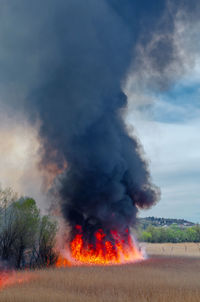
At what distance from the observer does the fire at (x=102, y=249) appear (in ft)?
175

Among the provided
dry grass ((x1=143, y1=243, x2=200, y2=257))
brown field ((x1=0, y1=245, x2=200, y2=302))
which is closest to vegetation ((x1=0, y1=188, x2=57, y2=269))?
brown field ((x1=0, y1=245, x2=200, y2=302))

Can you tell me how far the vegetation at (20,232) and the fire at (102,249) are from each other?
10.2 m

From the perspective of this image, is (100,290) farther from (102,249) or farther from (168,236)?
(168,236)

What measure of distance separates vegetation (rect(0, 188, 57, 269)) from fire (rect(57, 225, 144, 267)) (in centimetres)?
1024

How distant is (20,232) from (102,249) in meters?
19.5

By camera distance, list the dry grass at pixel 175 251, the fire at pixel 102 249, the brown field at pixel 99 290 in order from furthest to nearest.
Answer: the dry grass at pixel 175 251 < the fire at pixel 102 249 < the brown field at pixel 99 290

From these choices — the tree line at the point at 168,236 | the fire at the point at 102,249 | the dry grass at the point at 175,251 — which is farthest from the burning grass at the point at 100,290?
the tree line at the point at 168,236

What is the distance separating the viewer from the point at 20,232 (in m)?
38.9

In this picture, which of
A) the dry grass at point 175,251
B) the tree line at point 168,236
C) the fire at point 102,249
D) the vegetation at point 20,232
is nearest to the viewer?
the vegetation at point 20,232

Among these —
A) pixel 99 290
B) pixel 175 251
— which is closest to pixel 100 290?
pixel 99 290

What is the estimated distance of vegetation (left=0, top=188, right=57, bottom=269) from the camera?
38656 mm

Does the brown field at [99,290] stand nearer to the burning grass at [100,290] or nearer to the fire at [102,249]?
the burning grass at [100,290]

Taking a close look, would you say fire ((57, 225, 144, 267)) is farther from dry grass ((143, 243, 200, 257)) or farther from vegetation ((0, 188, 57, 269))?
dry grass ((143, 243, 200, 257))

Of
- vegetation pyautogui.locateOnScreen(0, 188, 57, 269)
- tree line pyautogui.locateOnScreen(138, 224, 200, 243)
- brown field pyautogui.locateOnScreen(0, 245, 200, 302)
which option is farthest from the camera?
tree line pyautogui.locateOnScreen(138, 224, 200, 243)
